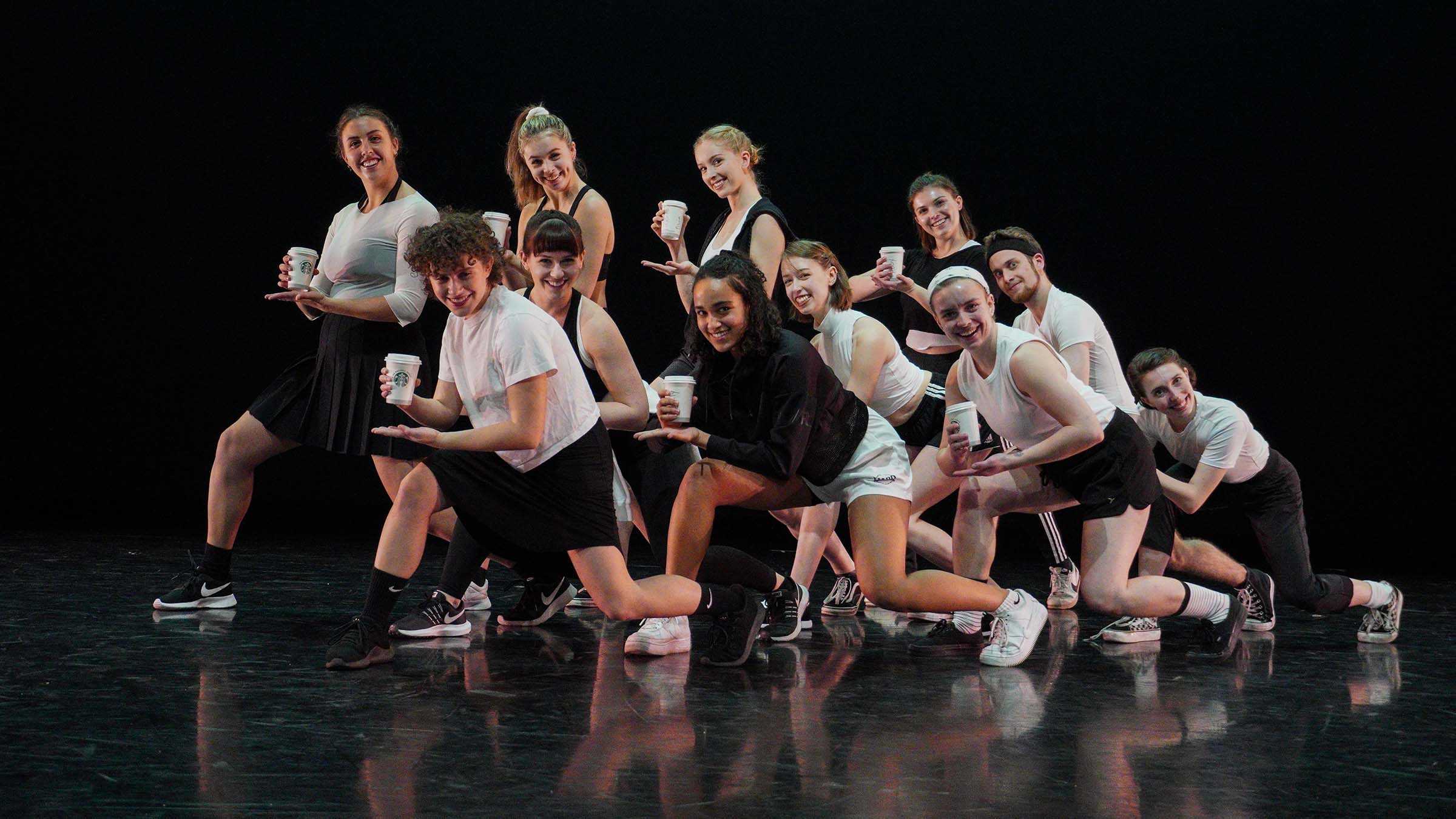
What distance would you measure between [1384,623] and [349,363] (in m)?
3.03

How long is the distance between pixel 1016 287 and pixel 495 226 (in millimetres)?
1666

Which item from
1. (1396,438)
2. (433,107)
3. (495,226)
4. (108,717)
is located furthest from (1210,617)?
(433,107)

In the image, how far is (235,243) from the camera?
6.63 m

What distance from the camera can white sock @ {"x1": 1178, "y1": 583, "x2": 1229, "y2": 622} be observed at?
3.50m

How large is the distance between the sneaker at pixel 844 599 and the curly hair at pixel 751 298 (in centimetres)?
121

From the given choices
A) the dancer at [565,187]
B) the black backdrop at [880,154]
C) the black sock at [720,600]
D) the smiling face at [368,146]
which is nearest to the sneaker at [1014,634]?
the black sock at [720,600]

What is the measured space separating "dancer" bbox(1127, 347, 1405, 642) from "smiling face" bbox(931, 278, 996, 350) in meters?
0.84

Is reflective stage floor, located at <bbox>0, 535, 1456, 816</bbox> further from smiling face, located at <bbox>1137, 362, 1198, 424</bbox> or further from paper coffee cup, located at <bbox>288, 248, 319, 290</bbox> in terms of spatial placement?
paper coffee cup, located at <bbox>288, 248, 319, 290</bbox>

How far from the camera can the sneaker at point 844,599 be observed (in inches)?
162

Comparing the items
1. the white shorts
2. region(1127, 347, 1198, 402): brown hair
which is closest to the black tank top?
the white shorts

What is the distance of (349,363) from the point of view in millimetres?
3625

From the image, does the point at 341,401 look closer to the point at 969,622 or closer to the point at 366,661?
the point at 366,661

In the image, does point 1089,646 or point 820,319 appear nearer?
point 1089,646

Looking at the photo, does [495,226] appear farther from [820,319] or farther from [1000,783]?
[1000,783]
